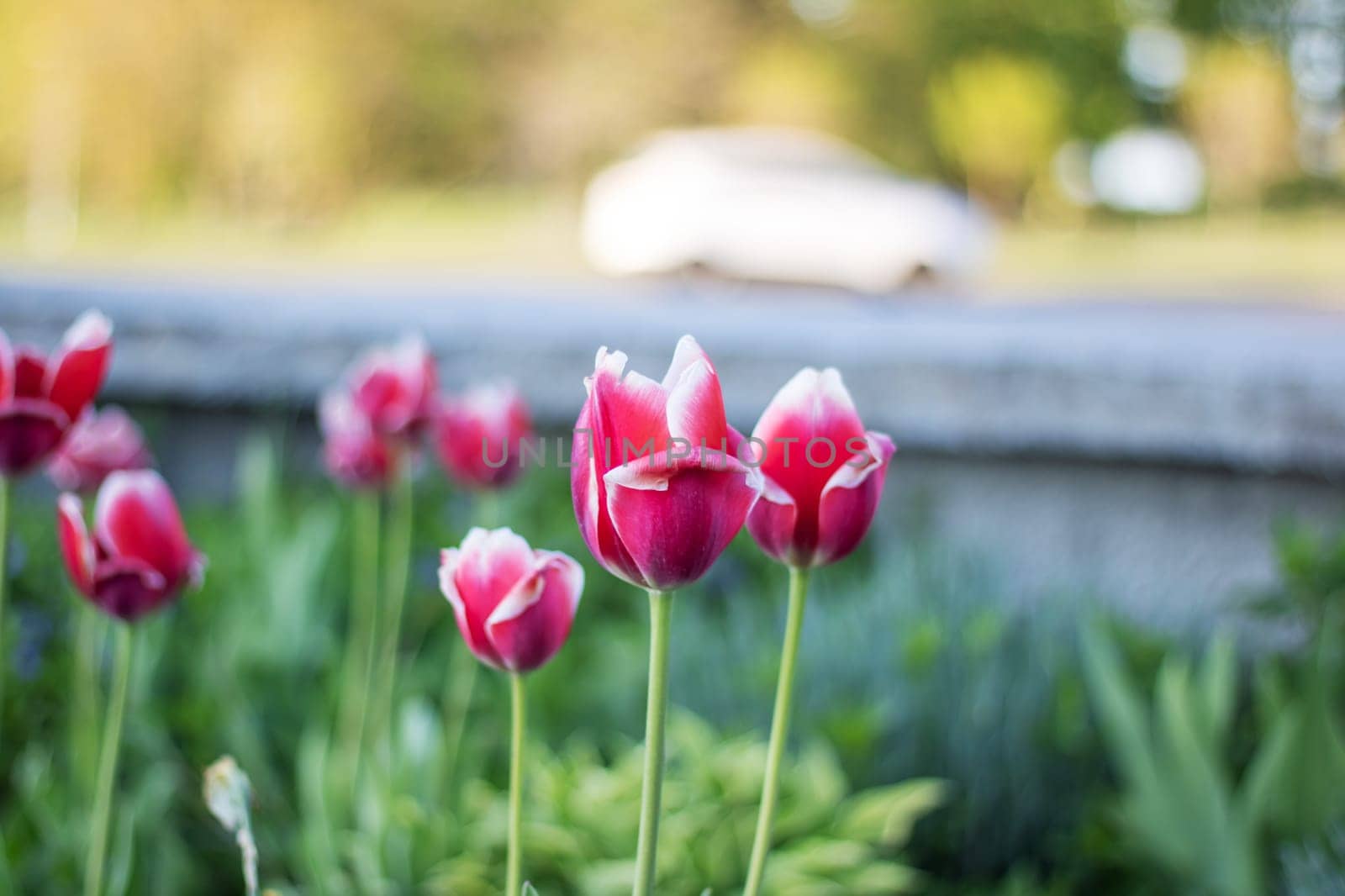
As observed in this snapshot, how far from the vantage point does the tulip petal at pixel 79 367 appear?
0.96 metres

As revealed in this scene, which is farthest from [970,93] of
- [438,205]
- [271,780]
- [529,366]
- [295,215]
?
[271,780]

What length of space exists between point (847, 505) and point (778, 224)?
9042 millimetres

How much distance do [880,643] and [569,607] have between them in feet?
4.41

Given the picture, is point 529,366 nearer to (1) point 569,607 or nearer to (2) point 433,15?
(1) point 569,607

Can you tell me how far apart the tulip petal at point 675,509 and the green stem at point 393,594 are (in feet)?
3.38

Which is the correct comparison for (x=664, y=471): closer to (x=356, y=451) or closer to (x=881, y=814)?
(x=881, y=814)

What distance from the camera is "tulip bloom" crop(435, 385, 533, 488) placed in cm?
151

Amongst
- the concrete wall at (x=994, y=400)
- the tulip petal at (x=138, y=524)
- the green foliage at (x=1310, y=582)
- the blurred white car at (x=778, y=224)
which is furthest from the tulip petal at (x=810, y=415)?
the blurred white car at (x=778, y=224)

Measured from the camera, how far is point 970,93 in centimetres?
1900

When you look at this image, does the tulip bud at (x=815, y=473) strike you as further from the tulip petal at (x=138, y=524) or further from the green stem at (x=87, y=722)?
the green stem at (x=87, y=722)

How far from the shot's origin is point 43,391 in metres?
0.97

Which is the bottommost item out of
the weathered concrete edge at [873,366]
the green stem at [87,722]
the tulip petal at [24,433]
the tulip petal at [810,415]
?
the green stem at [87,722]

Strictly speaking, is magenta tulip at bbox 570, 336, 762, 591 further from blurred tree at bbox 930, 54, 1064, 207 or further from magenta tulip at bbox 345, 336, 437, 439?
blurred tree at bbox 930, 54, 1064, 207

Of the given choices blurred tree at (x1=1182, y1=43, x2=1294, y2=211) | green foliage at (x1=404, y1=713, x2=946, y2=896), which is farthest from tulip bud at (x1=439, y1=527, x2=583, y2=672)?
blurred tree at (x1=1182, y1=43, x2=1294, y2=211)
